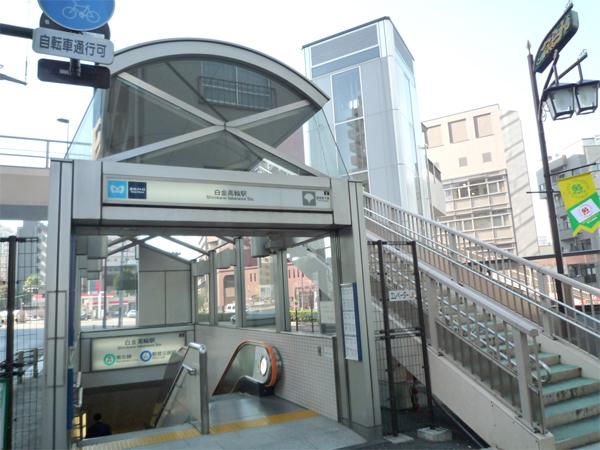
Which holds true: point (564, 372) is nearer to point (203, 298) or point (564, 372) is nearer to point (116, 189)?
point (116, 189)

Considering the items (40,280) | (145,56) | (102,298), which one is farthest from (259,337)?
(102,298)

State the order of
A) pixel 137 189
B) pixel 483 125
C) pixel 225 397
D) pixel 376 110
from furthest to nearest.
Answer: pixel 483 125 < pixel 376 110 < pixel 225 397 < pixel 137 189

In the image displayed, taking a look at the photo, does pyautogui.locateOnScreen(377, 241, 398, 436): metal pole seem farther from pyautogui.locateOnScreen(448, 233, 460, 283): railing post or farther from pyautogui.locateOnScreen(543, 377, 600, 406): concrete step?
pyautogui.locateOnScreen(448, 233, 460, 283): railing post

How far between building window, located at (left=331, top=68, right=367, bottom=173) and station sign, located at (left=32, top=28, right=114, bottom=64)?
1660cm

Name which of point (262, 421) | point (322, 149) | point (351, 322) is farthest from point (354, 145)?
point (262, 421)

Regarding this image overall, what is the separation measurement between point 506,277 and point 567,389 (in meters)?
2.07

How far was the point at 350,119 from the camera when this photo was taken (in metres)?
21.0

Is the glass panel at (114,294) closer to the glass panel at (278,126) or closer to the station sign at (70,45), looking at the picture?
the glass panel at (278,126)

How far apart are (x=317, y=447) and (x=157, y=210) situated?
11.2 feet

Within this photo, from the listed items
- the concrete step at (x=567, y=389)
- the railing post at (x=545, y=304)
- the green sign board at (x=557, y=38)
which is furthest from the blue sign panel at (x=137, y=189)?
the green sign board at (x=557, y=38)

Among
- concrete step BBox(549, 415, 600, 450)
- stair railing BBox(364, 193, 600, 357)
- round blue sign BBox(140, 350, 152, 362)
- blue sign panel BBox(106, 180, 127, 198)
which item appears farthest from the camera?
round blue sign BBox(140, 350, 152, 362)

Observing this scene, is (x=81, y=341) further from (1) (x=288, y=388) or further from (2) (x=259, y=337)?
(1) (x=288, y=388)

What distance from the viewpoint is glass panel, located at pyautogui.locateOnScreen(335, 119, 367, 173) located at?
20.8m

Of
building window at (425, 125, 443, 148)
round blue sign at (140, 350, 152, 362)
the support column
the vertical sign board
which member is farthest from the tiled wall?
building window at (425, 125, 443, 148)
